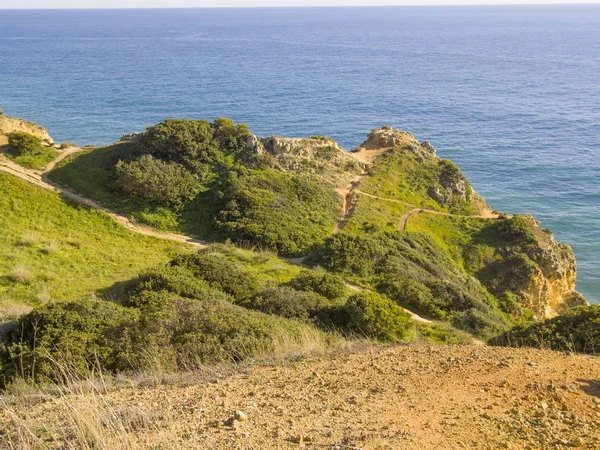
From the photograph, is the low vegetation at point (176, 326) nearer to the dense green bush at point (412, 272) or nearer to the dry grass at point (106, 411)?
the dry grass at point (106, 411)

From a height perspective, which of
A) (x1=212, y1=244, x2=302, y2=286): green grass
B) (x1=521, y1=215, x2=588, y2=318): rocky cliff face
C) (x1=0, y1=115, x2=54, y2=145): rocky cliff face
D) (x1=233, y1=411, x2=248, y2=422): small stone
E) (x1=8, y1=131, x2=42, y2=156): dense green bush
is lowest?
(x1=521, y1=215, x2=588, y2=318): rocky cliff face

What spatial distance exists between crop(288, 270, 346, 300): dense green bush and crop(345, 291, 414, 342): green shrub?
3.39 m

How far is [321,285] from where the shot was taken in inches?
887

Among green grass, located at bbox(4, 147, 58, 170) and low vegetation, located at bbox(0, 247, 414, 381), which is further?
green grass, located at bbox(4, 147, 58, 170)

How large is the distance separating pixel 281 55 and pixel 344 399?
14531 cm

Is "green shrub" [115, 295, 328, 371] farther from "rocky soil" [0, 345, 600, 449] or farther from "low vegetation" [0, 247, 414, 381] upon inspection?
"rocky soil" [0, 345, 600, 449]

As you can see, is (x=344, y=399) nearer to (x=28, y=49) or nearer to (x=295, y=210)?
(x=295, y=210)

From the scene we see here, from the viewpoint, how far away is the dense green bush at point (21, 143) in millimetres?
35125

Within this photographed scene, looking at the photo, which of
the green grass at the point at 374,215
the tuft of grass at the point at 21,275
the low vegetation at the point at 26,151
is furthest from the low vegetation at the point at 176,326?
the low vegetation at the point at 26,151

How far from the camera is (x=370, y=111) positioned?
85.5 meters

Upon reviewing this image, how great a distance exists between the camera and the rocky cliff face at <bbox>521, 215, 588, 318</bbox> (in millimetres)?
34656

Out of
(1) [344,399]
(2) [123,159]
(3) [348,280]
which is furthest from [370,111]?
(1) [344,399]

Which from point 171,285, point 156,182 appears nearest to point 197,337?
point 171,285

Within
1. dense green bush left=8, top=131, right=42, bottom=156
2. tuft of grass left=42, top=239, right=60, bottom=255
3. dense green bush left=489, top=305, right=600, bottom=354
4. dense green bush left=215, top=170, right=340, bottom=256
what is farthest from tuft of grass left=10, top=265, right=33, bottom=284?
dense green bush left=489, top=305, right=600, bottom=354
